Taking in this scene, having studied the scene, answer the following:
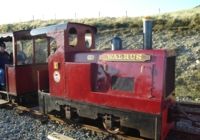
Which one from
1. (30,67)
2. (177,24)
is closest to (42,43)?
(30,67)

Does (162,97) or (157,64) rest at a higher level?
(157,64)

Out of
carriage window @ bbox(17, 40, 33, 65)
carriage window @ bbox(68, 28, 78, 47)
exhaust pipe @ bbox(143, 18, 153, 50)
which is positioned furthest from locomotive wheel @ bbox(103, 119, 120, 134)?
carriage window @ bbox(17, 40, 33, 65)

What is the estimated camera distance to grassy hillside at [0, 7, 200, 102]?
1345 cm

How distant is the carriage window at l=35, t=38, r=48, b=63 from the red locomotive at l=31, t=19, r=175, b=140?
5.05ft

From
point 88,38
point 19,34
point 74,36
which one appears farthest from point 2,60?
point 88,38

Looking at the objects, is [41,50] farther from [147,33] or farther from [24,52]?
[147,33]

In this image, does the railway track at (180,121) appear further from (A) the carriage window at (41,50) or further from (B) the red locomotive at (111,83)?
(A) the carriage window at (41,50)

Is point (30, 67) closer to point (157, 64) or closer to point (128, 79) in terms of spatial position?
point (128, 79)

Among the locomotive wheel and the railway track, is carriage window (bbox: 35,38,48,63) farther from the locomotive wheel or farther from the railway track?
the locomotive wheel

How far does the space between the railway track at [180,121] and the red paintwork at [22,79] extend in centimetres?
55

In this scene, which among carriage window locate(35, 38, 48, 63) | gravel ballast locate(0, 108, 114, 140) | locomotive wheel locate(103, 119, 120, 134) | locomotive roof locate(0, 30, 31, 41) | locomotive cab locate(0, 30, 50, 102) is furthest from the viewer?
carriage window locate(35, 38, 48, 63)

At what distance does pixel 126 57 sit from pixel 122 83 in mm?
589

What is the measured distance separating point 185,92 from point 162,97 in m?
5.88

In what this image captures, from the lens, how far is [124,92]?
692 cm
